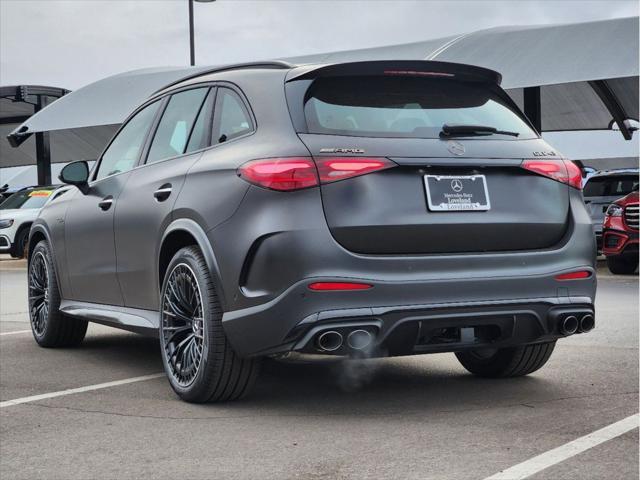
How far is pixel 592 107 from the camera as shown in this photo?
26.5 meters

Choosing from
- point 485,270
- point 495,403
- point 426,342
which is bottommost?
point 495,403

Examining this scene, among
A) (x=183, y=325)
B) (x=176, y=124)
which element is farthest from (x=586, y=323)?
(x=176, y=124)

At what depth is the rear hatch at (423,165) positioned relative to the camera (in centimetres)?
496

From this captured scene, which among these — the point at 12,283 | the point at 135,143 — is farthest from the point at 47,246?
the point at 12,283

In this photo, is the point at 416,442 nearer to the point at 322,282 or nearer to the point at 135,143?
the point at 322,282

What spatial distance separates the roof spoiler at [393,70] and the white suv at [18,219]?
Answer: 1912cm

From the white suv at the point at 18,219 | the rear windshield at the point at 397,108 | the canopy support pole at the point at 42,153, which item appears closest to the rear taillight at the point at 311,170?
the rear windshield at the point at 397,108

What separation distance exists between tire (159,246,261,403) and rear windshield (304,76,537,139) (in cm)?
98

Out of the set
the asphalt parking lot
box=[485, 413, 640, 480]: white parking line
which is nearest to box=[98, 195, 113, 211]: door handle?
the asphalt parking lot

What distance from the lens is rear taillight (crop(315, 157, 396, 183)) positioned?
4926 millimetres

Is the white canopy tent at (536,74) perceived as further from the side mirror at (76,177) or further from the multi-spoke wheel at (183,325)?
the multi-spoke wheel at (183,325)

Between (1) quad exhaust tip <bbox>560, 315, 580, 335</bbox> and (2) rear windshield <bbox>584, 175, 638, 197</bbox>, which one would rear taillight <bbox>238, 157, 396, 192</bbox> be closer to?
(1) quad exhaust tip <bbox>560, 315, 580, 335</bbox>

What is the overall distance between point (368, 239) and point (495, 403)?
3.91ft

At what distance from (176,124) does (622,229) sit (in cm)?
1059
